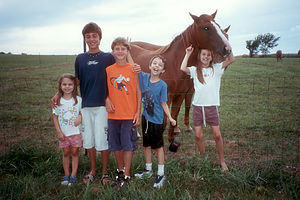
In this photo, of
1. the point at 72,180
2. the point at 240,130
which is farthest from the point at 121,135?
the point at 240,130

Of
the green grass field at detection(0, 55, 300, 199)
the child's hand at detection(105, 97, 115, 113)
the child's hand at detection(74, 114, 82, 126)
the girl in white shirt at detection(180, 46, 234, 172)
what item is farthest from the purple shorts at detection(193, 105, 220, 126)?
the child's hand at detection(74, 114, 82, 126)

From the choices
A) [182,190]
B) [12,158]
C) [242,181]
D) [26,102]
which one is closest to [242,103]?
[242,181]

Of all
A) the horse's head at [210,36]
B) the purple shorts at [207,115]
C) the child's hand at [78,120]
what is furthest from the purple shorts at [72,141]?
the horse's head at [210,36]

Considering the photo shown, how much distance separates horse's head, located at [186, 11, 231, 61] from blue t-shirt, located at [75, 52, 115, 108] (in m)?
1.49

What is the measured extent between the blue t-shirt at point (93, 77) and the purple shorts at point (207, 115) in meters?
1.27

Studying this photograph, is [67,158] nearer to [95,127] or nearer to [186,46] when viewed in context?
[95,127]

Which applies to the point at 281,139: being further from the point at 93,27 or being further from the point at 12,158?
the point at 12,158

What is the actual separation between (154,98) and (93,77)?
816 mm

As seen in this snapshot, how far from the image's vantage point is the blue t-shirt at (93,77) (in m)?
2.49

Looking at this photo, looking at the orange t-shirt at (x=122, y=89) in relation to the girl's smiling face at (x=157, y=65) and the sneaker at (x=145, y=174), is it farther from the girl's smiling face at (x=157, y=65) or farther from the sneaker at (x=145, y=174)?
the sneaker at (x=145, y=174)

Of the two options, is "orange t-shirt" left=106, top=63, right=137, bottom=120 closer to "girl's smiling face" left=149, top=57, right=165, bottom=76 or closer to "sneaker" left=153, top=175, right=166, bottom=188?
"girl's smiling face" left=149, top=57, right=165, bottom=76

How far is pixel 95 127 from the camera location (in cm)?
256

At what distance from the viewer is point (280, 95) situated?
691 centimetres

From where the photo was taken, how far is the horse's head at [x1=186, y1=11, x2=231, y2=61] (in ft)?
9.04
